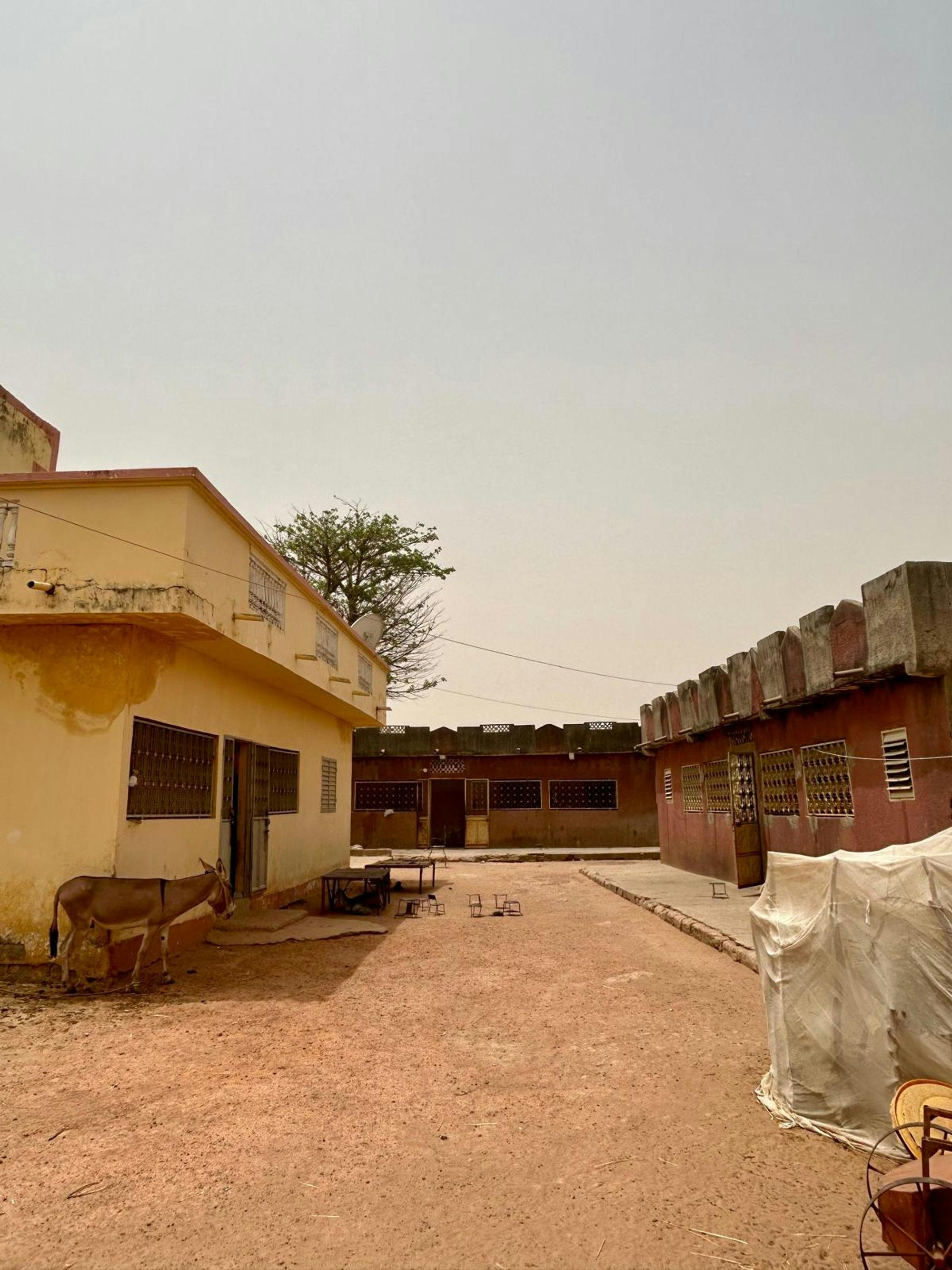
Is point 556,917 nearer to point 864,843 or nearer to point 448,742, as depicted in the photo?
point 864,843

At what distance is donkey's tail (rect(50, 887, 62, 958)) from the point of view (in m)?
7.00

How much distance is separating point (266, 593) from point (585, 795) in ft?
57.5

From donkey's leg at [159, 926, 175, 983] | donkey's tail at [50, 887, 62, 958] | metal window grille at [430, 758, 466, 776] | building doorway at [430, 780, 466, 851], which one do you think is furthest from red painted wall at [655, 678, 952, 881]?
building doorway at [430, 780, 466, 851]

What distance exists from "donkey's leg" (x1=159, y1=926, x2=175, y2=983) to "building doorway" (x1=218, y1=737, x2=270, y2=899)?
2.39 meters

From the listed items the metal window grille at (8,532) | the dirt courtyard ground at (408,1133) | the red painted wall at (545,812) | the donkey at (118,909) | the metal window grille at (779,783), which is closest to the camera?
the dirt courtyard ground at (408,1133)

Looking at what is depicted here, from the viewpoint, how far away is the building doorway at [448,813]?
86.7 feet

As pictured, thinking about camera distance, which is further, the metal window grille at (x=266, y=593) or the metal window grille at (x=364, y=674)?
the metal window grille at (x=364, y=674)

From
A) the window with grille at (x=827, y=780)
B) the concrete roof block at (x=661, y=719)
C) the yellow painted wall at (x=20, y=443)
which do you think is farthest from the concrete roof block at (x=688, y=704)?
the yellow painted wall at (x=20, y=443)

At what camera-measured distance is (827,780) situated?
1033 cm

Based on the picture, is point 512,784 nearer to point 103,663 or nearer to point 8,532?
point 103,663

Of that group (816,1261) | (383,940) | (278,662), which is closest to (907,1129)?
(816,1261)

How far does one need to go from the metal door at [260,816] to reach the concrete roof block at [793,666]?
23.3 feet

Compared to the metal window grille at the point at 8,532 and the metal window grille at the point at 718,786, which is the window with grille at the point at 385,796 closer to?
the metal window grille at the point at 718,786

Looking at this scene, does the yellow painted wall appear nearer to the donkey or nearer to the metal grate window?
the donkey
